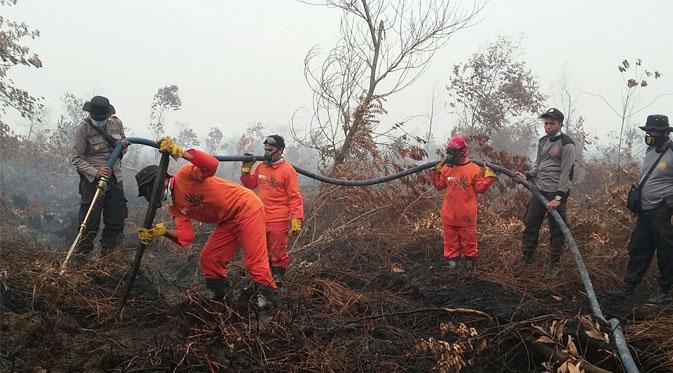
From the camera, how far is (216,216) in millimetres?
3904

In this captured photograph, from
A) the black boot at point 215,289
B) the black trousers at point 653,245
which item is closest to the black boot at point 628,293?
the black trousers at point 653,245

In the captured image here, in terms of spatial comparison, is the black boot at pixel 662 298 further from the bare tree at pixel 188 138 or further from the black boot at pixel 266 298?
the bare tree at pixel 188 138

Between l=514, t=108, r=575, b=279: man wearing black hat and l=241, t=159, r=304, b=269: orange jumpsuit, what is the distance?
8.21 feet

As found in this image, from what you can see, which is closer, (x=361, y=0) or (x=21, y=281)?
(x=21, y=281)

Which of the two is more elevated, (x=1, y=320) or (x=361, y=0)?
(x=361, y=0)

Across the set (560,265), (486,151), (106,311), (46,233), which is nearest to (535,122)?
(486,151)

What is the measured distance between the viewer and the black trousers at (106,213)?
473cm

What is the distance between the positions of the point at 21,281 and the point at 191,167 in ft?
5.39

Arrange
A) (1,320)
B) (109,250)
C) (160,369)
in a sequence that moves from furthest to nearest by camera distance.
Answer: (109,250), (1,320), (160,369)

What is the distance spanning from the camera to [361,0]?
9500 mm

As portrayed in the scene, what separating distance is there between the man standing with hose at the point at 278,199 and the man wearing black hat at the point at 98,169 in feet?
4.97

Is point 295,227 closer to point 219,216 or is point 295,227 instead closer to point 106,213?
point 219,216

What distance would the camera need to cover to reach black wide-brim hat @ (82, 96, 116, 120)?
15.8 ft

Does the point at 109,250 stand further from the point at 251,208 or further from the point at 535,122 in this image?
the point at 535,122
